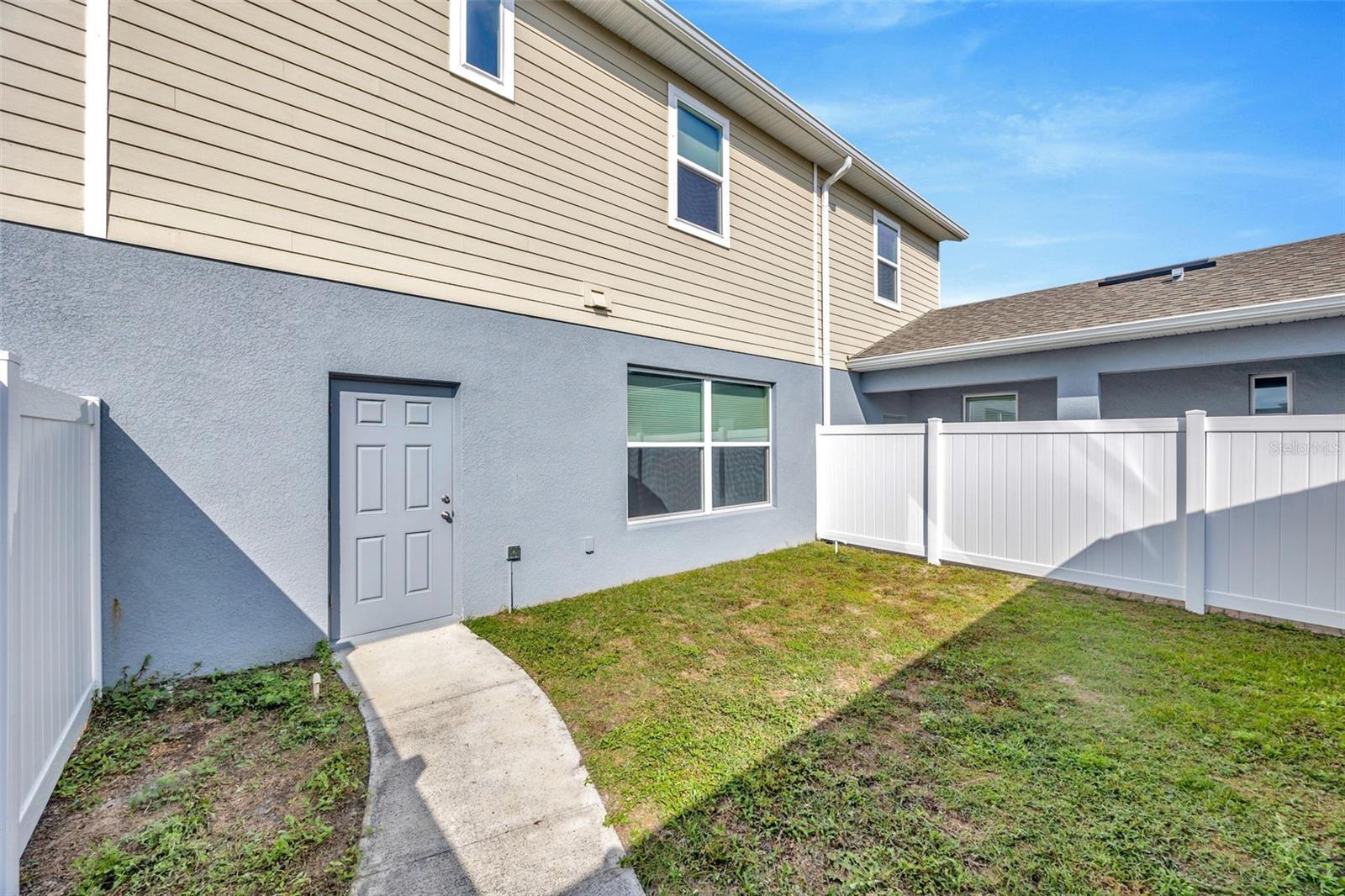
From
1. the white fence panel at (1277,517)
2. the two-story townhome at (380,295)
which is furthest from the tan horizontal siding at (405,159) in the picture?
the white fence panel at (1277,517)

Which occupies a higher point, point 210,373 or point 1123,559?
point 210,373

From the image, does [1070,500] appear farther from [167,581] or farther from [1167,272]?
[167,581]

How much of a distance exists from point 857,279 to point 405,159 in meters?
7.18

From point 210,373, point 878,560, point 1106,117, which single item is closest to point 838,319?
point 878,560

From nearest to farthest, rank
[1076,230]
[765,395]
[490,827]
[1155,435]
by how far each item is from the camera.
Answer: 1. [490,827]
2. [1155,435]
3. [765,395]
4. [1076,230]

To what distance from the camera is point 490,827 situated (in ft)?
7.27

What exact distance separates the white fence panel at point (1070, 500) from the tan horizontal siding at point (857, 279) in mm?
2915

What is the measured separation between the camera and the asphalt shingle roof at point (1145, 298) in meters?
6.01

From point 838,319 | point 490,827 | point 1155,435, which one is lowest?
point 490,827

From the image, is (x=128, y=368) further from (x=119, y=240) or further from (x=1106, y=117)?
(x=1106, y=117)

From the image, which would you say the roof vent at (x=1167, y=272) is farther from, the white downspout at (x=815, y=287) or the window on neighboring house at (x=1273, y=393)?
the white downspout at (x=815, y=287)

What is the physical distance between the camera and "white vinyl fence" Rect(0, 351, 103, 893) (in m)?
1.74

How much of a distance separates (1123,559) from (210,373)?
7961 mm

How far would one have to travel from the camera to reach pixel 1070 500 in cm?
→ 551
